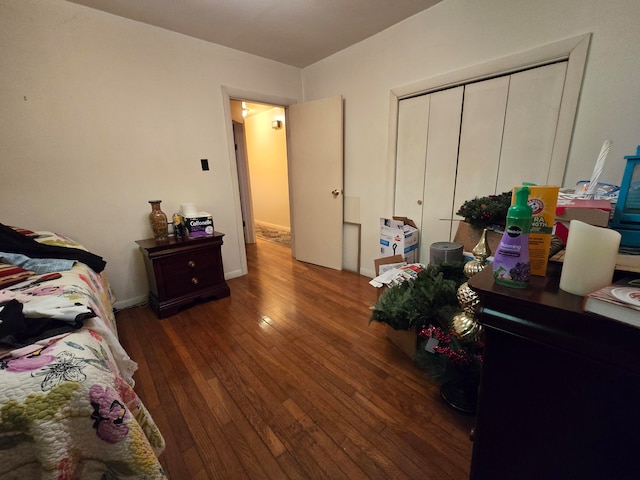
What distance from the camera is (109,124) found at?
2.08 metres

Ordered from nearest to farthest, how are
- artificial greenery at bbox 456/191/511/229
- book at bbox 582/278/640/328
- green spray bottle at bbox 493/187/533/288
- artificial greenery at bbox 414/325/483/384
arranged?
1. book at bbox 582/278/640/328
2. green spray bottle at bbox 493/187/533/288
3. artificial greenery at bbox 414/325/483/384
4. artificial greenery at bbox 456/191/511/229

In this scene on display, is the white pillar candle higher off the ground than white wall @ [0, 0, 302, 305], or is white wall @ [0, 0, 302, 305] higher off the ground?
white wall @ [0, 0, 302, 305]

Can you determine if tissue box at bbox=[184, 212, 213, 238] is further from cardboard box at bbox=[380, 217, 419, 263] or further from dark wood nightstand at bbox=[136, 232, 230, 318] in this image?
cardboard box at bbox=[380, 217, 419, 263]

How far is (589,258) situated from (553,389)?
0.84ft

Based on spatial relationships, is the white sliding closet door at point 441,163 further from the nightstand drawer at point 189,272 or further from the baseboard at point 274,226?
the baseboard at point 274,226

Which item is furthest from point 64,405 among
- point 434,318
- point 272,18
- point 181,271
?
point 272,18

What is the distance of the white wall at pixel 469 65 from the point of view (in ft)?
4.65

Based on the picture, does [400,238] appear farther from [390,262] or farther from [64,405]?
[64,405]

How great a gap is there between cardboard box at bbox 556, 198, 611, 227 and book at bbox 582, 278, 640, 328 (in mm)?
282

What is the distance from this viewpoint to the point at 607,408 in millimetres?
442

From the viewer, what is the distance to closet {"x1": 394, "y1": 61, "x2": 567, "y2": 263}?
65.9 inches

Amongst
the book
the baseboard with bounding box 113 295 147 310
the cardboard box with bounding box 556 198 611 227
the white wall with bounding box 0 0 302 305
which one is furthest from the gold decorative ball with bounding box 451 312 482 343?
the baseboard with bounding box 113 295 147 310

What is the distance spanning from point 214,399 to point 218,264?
1293 millimetres

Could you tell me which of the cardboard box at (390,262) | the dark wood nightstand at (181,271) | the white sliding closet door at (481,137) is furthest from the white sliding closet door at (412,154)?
the dark wood nightstand at (181,271)
